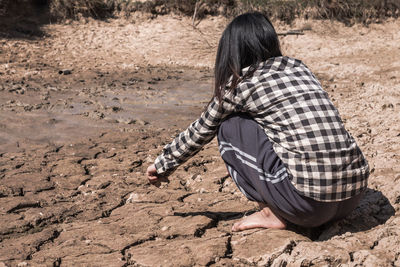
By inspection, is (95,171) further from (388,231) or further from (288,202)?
(388,231)

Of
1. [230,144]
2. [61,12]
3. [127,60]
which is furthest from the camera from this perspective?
[61,12]

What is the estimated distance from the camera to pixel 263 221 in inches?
76.2

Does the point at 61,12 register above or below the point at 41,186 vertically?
above

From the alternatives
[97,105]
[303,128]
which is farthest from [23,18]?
[303,128]

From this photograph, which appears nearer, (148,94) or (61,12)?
(148,94)

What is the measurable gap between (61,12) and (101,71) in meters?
2.34

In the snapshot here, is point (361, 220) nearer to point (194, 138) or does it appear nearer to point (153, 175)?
point (194, 138)

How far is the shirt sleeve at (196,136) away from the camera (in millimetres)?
1811

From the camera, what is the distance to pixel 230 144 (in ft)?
6.23

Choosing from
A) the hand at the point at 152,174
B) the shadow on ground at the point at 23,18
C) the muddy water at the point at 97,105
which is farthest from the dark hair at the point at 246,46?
the shadow on ground at the point at 23,18

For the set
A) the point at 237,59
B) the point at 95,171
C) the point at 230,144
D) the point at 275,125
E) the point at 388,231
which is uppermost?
the point at 237,59

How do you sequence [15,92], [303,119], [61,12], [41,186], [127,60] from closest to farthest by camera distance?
[303,119] → [41,186] → [15,92] → [127,60] → [61,12]

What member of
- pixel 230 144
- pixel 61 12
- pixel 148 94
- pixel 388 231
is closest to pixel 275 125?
pixel 230 144

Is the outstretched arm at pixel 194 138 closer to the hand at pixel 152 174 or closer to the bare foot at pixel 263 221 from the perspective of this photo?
the hand at pixel 152 174
